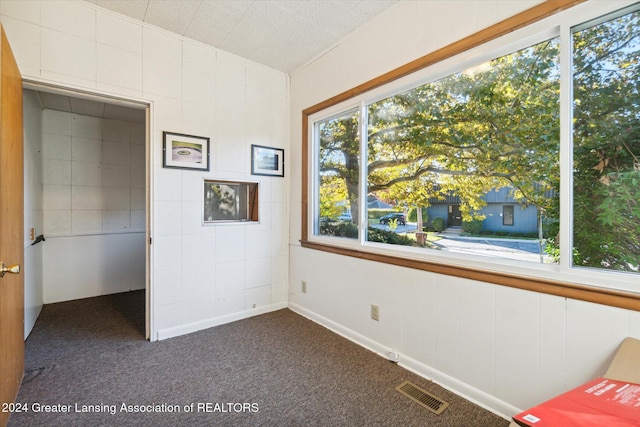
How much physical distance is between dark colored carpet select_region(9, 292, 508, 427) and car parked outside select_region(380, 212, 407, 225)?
1084 mm

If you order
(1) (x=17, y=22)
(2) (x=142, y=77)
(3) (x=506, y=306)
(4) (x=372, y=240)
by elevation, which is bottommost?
(3) (x=506, y=306)

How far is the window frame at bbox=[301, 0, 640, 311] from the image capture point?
1.40 meters

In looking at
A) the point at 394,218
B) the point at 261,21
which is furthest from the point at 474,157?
the point at 261,21

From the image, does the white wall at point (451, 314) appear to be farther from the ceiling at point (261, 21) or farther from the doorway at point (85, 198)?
the doorway at point (85, 198)

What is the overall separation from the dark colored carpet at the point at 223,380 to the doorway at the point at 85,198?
3.08ft

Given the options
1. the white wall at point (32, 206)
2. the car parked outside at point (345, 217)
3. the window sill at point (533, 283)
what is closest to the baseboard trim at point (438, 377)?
the window sill at point (533, 283)

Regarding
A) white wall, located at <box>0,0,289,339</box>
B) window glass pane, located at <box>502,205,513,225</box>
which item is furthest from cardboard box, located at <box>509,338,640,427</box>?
white wall, located at <box>0,0,289,339</box>

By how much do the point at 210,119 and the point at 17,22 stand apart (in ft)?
4.59

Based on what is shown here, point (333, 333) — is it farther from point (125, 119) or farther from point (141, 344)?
point (125, 119)

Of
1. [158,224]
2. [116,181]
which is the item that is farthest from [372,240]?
[116,181]

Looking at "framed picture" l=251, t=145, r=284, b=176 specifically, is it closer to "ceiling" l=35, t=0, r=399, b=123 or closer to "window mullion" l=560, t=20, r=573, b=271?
"ceiling" l=35, t=0, r=399, b=123

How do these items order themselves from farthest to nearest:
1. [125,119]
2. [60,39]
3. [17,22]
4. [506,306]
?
[125,119] → [60,39] → [17,22] → [506,306]

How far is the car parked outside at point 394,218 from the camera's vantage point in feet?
7.77

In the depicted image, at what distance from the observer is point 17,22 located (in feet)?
6.75
